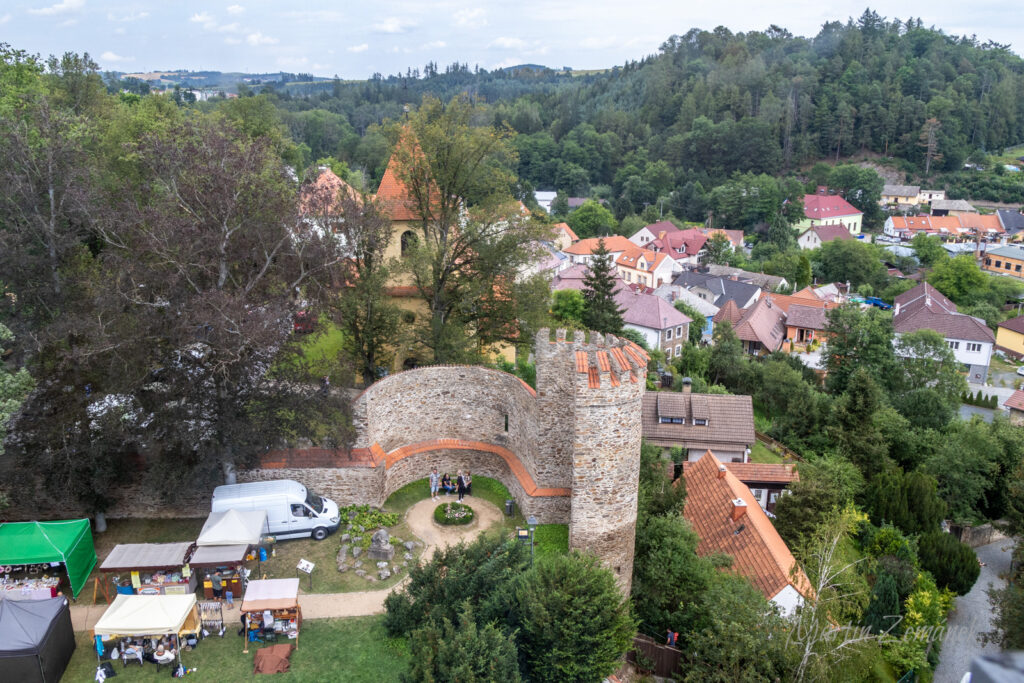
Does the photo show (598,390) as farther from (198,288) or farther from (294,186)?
(294,186)

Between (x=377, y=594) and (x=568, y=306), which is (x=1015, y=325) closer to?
(x=568, y=306)

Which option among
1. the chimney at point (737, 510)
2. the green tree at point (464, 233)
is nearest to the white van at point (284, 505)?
the green tree at point (464, 233)

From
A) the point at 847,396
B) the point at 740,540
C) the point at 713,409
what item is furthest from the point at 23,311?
the point at 847,396

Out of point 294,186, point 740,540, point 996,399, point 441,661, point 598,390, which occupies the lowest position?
point 996,399

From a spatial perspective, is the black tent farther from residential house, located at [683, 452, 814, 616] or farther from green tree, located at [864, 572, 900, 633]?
green tree, located at [864, 572, 900, 633]

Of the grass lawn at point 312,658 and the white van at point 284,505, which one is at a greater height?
the white van at point 284,505

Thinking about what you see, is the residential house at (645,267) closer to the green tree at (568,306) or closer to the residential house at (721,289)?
the residential house at (721,289)
